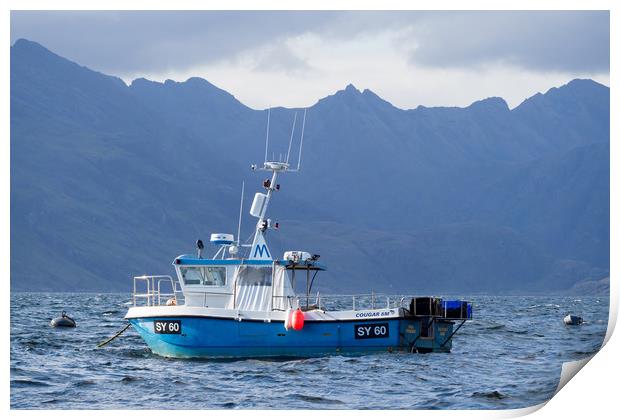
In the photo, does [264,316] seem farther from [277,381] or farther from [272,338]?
[277,381]

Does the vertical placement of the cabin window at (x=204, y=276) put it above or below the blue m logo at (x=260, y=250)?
below

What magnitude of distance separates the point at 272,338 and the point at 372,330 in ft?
12.1

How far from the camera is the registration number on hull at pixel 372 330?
39938 mm

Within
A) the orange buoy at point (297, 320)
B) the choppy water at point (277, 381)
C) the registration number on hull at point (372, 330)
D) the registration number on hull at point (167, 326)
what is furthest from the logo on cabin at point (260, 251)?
the registration number on hull at point (372, 330)

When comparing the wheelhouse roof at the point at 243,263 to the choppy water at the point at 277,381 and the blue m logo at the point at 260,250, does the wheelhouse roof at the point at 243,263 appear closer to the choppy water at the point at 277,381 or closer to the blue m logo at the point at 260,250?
the blue m logo at the point at 260,250

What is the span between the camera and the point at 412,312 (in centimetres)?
4097

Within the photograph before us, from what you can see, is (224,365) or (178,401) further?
(224,365)

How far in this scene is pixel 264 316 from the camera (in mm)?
39094

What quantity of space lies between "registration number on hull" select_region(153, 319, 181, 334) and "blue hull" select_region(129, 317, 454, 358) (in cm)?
8

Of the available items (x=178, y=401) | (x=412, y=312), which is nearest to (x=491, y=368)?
(x=412, y=312)

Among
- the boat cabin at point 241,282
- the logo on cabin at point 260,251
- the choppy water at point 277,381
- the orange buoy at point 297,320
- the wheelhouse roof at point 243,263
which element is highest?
the logo on cabin at point 260,251
